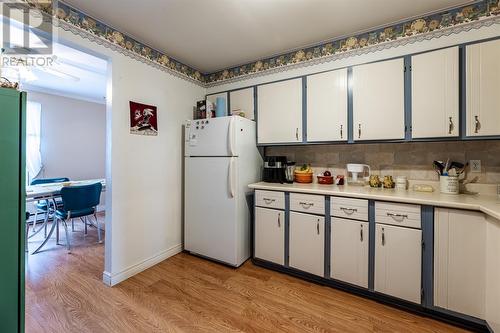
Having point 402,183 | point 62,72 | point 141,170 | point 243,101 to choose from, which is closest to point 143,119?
point 141,170

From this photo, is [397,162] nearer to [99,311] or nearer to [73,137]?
[99,311]

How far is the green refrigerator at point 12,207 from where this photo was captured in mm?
1065

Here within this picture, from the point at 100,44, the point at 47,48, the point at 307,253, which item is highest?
the point at 47,48

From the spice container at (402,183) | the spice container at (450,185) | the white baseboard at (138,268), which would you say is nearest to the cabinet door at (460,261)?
the spice container at (450,185)

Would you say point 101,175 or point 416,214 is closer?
point 416,214

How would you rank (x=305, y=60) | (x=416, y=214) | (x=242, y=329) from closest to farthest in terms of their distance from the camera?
(x=242, y=329), (x=416, y=214), (x=305, y=60)

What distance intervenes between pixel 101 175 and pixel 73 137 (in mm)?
981

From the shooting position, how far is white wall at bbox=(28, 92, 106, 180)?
163 inches

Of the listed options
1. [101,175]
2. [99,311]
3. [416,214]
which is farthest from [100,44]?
[101,175]

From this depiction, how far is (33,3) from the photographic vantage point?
1585 mm

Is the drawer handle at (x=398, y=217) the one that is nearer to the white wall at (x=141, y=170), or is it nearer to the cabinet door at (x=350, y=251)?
the cabinet door at (x=350, y=251)

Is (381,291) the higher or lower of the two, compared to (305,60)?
lower

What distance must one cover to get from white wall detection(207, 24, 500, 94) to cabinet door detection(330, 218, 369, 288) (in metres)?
1.58

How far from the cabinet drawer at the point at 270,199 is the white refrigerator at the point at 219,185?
19 centimetres
